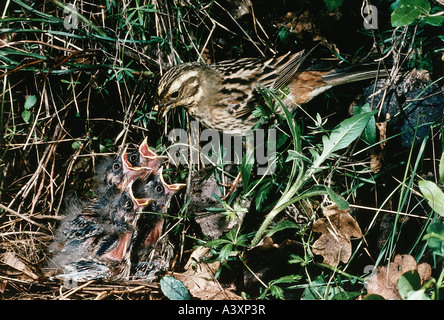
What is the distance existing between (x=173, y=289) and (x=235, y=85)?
1.85 meters

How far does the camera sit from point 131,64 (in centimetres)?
370

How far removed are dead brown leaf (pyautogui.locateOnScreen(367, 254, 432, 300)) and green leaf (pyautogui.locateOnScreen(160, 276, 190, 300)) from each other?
1.31 meters

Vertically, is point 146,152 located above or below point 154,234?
above

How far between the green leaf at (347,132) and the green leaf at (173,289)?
4.70 ft

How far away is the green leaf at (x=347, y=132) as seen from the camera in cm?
Answer: 269

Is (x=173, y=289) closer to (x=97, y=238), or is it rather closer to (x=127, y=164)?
(x=97, y=238)

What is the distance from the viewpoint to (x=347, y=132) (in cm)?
270

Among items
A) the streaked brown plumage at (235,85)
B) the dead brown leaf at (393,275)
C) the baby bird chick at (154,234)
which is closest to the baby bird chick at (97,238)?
the baby bird chick at (154,234)

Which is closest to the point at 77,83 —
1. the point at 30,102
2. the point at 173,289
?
the point at 30,102

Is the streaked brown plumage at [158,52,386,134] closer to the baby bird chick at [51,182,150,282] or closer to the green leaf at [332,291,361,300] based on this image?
the baby bird chick at [51,182,150,282]

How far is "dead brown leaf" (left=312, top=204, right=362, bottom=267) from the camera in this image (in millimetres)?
2928

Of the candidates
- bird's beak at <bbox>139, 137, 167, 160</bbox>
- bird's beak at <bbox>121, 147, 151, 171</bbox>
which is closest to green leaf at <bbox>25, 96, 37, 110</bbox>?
bird's beak at <bbox>121, 147, 151, 171</bbox>

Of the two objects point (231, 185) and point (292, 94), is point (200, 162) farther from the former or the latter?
point (292, 94)
